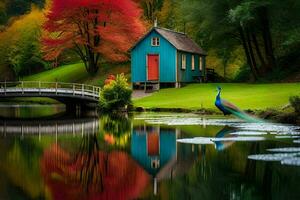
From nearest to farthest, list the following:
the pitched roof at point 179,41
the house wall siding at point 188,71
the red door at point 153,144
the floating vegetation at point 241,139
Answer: the red door at point 153,144
the floating vegetation at point 241,139
the pitched roof at point 179,41
the house wall siding at point 188,71

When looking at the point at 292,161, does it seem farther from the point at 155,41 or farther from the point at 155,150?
the point at 155,41

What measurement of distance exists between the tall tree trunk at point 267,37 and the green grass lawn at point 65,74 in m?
23.3

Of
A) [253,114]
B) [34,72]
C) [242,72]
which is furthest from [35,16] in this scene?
[253,114]

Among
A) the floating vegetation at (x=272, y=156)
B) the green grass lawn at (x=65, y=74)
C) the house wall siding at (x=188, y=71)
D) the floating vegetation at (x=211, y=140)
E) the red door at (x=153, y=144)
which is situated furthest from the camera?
the green grass lawn at (x=65, y=74)

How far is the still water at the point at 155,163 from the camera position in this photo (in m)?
12.7

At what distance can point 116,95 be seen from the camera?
139 feet

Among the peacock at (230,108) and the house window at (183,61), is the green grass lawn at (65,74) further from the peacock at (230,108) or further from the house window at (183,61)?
the peacock at (230,108)

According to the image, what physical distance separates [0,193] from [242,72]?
5173 cm

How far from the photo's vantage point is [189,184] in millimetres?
13336

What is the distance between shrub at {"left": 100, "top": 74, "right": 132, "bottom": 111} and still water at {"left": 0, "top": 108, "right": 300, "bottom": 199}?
14.7 m

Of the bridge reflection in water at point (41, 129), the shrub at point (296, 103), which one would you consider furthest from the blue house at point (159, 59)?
the shrub at point (296, 103)

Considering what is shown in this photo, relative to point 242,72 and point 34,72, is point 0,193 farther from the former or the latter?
point 34,72

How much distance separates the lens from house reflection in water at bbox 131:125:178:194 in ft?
51.0

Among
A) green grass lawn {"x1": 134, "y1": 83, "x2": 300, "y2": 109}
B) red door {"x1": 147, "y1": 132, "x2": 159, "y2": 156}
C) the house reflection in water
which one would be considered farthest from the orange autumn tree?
red door {"x1": 147, "y1": 132, "x2": 159, "y2": 156}
